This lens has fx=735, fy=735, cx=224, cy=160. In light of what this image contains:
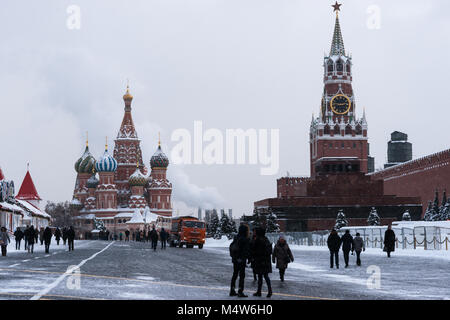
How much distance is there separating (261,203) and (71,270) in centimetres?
9005

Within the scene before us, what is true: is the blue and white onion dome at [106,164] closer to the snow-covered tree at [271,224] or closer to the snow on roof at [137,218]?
the snow on roof at [137,218]

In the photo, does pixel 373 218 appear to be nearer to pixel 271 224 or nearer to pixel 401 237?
pixel 271 224

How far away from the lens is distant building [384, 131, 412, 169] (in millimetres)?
177875

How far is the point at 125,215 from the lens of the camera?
145 metres

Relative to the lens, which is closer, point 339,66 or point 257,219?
point 257,219

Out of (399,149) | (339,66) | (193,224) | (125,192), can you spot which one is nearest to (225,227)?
(339,66)

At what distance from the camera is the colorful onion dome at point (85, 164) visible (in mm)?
161000

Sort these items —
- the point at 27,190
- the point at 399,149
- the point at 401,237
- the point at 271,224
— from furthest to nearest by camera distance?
the point at 399,149, the point at 27,190, the point at 271,224, the point at 401,237

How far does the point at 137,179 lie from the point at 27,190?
34457mm

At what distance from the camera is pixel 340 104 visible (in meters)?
130

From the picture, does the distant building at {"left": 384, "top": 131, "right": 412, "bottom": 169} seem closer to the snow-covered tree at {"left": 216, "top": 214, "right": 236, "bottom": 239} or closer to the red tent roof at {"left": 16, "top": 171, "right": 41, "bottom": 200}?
the snow-covered tree at {"left": 216, "top": 214, "right": 236, "bottom": 239}

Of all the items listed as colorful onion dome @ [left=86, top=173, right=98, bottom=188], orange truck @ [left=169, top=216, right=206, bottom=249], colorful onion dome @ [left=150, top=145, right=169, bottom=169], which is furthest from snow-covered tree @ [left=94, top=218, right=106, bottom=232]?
orange truck @ [left=169, top=216, right=206, bottom=249]
